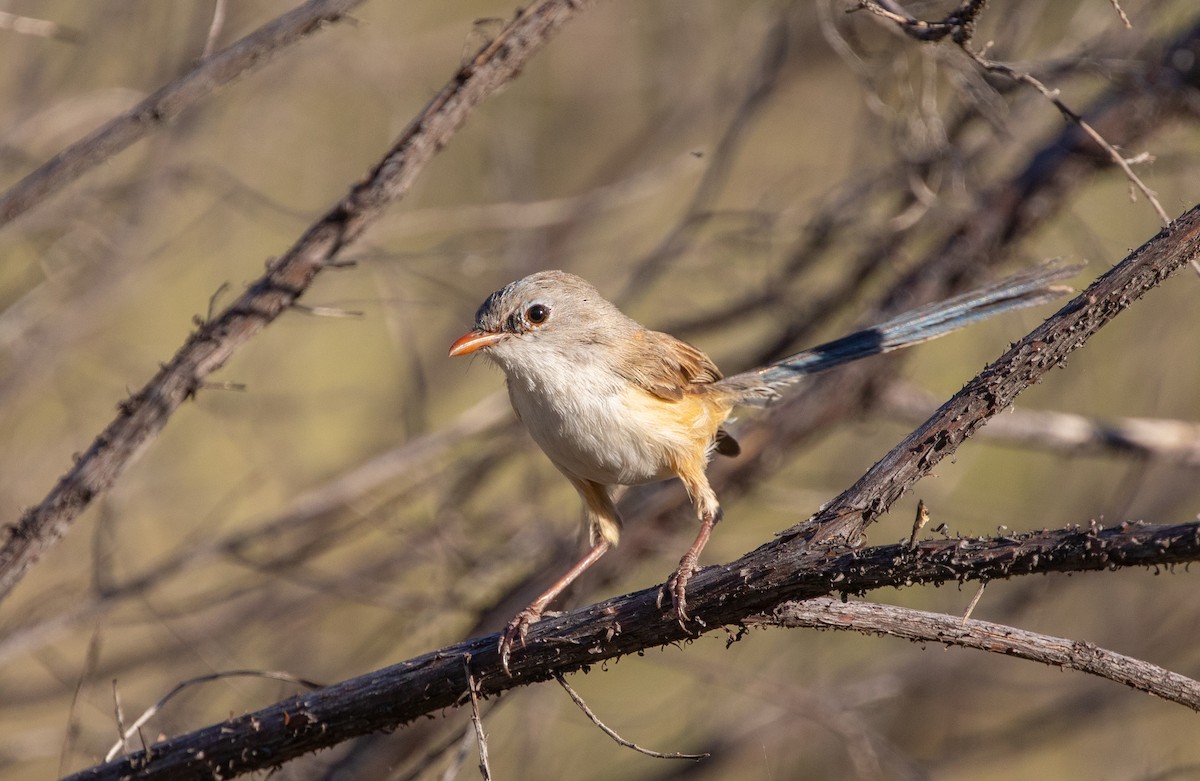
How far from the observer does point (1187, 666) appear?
697cm

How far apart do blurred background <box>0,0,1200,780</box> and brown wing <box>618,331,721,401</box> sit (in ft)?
4.14

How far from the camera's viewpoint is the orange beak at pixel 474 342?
Result: 410 centimetres

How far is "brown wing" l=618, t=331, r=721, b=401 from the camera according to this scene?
420cm

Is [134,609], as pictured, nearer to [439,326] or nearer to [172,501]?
[172,501]

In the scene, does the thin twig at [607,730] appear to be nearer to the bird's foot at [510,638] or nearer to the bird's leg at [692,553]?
the bird's foot at [510,638]

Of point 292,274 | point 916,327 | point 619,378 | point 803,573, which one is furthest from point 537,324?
point 803,573

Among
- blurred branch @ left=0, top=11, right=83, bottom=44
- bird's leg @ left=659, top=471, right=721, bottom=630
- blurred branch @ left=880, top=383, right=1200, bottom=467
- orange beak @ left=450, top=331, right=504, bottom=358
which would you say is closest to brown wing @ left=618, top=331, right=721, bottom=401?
bird's leg @ left=659, top=471, right=721, bottom=630

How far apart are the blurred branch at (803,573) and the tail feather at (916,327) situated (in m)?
1.13

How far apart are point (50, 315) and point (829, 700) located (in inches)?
186

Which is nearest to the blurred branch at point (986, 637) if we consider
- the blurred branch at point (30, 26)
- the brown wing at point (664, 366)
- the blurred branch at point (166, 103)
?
the brown wing at point (664, 366)

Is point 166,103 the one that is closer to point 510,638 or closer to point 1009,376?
point 510,638

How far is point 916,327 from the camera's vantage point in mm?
4031

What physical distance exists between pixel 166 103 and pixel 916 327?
106 inches

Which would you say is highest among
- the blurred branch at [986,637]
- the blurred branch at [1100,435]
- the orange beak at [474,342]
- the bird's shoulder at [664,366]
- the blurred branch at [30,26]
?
the blurred branch at [30,26]
